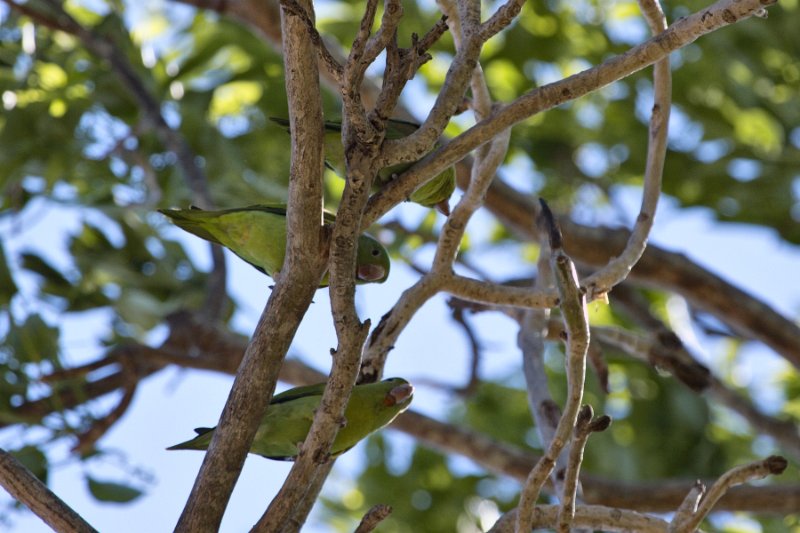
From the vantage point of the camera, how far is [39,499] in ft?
6.21

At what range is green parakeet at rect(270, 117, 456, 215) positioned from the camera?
2.42 meters

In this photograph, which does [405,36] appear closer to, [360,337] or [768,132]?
[768,132]

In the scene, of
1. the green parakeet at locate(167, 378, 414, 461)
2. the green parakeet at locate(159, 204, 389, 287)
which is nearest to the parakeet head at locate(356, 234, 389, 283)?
the green parakeet at locate(159, 204, 389, 287)

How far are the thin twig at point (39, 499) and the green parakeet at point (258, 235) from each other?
747mm

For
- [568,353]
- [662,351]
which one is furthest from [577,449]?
[662,351]

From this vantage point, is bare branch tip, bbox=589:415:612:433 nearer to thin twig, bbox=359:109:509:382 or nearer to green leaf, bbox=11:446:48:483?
thin twig, bbox=359:109:509:382

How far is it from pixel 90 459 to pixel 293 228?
262 centimetres

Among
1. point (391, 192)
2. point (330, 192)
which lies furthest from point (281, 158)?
point (391, 192)

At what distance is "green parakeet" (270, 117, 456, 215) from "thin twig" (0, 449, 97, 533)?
3.37ft

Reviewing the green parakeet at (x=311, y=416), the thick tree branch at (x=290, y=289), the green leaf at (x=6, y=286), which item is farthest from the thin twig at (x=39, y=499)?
the green leaf at (x=6, y=286)

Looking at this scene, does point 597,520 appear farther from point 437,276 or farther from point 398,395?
point 437,276

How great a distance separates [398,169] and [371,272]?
279 millimetres

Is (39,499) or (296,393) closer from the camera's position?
(39,499)

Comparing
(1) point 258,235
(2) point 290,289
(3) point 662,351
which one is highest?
(3) point 662,351
